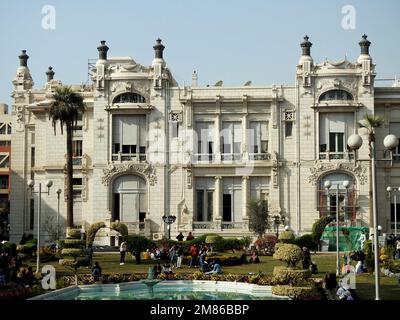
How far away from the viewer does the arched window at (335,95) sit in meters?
53.3

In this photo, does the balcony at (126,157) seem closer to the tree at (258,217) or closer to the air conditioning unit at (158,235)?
the air conditioning unit at (158,235)

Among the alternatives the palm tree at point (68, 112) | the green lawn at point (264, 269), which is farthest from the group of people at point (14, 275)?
the palm tree at point (68, 112)

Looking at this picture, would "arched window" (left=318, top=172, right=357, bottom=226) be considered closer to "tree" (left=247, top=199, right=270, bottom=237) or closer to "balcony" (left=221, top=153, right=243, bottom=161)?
"tree" (left=247, top=199, right=270, bottom=237)

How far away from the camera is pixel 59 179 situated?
5678 centimetres

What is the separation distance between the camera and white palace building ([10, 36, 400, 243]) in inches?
2089

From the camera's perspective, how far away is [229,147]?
54.6 meters

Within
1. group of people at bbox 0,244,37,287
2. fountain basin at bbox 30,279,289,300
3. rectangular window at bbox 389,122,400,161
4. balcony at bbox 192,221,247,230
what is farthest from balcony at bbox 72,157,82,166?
fountain basin at bbox 30,279,289,300

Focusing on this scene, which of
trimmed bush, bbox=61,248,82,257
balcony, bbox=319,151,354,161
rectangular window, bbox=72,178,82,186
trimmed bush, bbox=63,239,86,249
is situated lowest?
trimmed bush, bbox=61,248,82,257

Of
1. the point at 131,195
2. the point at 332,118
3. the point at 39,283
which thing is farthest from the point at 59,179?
the point at 39,283

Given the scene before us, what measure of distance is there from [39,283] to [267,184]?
30.3m

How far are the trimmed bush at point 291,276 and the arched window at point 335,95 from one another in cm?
3016

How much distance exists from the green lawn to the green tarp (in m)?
3.80

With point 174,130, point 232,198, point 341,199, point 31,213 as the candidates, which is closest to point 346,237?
point 341,199
